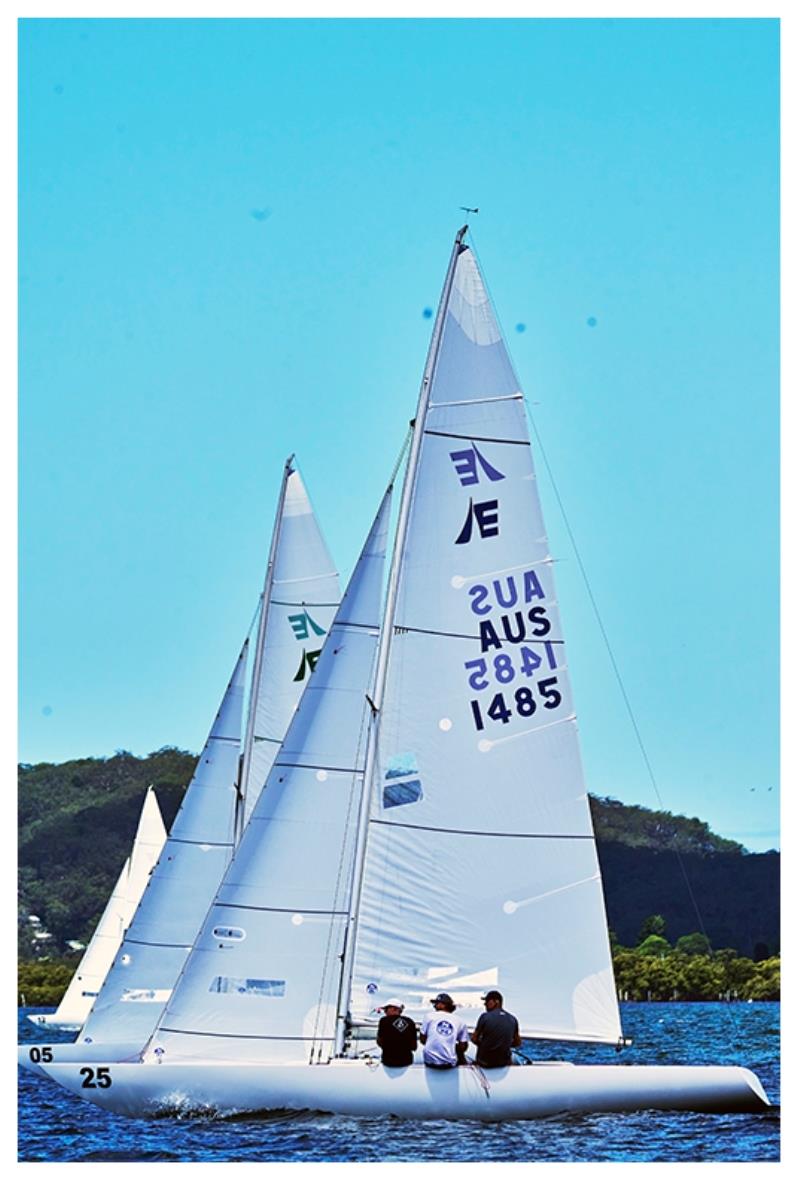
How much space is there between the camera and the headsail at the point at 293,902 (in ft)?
76.6

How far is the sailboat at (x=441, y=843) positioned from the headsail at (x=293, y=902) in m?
0.03

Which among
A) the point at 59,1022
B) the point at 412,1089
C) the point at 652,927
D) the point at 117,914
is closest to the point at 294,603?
the point at 412,1089

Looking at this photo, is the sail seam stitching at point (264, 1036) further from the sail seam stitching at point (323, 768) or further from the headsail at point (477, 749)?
the sail seam stitching at point (323, 768)

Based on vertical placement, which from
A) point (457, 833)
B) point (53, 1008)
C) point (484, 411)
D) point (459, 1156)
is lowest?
point (459, 1156)

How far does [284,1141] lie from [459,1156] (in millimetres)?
2049

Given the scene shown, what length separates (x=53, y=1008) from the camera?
344 ft

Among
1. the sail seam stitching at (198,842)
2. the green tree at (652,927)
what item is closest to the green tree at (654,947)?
the green tree at (652,927)

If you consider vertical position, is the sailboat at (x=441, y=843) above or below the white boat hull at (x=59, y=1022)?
below

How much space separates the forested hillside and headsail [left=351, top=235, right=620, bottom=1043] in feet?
325

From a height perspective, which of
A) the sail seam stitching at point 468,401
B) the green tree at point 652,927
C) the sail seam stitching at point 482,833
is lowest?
the sail seam stitching at point 482,833

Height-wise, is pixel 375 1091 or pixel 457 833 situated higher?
pixel 457 833

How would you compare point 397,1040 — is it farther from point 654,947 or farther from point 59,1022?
point 654,947
